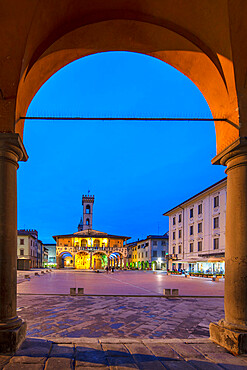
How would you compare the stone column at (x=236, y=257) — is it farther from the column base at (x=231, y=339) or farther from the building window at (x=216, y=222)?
the building window at (x=216, y=222)

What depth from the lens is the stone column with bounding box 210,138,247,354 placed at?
483 cm

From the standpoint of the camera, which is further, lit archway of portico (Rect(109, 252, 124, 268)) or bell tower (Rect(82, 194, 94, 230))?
A: bell tower (Rect(82, 194, 94, 230))

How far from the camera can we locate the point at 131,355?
4.40 meters

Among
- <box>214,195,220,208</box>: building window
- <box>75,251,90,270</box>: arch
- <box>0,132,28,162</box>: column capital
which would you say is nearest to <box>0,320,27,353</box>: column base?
<box>0,132,28,162</box>: column capital

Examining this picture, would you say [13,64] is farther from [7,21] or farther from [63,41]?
[63,41]

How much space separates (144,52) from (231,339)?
5622 millimetres

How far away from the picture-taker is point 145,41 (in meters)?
5.97

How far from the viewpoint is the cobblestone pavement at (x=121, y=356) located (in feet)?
13.1

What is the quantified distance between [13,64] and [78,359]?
4.68 metres

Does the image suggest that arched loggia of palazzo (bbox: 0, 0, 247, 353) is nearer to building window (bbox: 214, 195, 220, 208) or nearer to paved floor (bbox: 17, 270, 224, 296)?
paved floor (bbox: 17, 270, 224, 296)

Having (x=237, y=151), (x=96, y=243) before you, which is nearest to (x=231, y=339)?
(x=237, y=151)

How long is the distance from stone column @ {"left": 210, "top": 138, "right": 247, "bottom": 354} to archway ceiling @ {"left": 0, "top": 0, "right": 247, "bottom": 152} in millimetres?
581

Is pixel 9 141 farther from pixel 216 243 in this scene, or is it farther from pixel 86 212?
pixel 86 212

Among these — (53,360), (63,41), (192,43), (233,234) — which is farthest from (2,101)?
(233,234)
